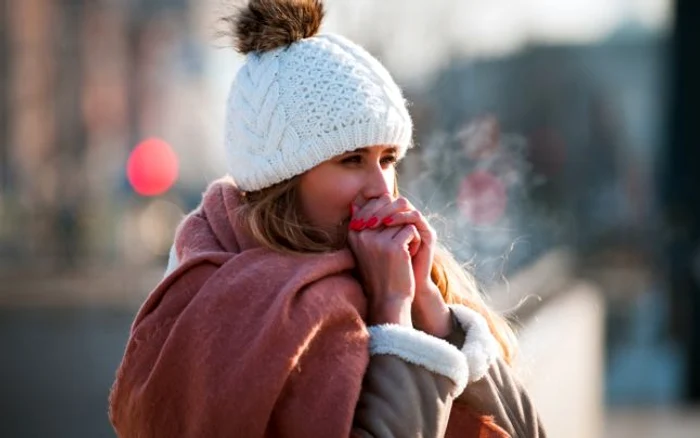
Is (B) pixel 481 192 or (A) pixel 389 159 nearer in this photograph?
(A) pixel 389 159

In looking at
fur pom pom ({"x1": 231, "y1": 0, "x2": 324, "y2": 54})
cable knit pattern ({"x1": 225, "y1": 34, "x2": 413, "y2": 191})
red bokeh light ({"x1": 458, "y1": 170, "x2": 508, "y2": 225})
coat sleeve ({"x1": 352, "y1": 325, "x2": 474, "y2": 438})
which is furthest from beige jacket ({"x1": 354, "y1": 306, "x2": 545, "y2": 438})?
red bokeh light ({"x1": 458, "y1": 170, "x2": 508, "y2": 225})

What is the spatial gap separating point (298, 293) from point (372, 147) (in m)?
0.35

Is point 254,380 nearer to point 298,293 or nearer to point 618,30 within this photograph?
point 298,293

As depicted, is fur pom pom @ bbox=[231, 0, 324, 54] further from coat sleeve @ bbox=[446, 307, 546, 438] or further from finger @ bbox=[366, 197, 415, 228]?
coat sleeve @ bbox=[446, 307, 546, 438]

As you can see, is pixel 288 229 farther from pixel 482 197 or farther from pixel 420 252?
pixel 482 197

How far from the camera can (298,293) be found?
2.46 meters

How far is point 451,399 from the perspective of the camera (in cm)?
252

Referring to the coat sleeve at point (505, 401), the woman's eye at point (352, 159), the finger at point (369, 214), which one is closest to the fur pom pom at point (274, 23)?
the woman's eye at point (352, 159)

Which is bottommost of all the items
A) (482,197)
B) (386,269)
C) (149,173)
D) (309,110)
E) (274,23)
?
(149,173)

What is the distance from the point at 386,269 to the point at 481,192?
3.71 m

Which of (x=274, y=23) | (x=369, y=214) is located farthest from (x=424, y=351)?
(x=274, y=23)

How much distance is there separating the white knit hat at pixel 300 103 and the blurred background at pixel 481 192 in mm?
202

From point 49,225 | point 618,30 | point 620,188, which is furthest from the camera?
point 618,30

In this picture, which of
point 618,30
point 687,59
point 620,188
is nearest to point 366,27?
point 687,59
